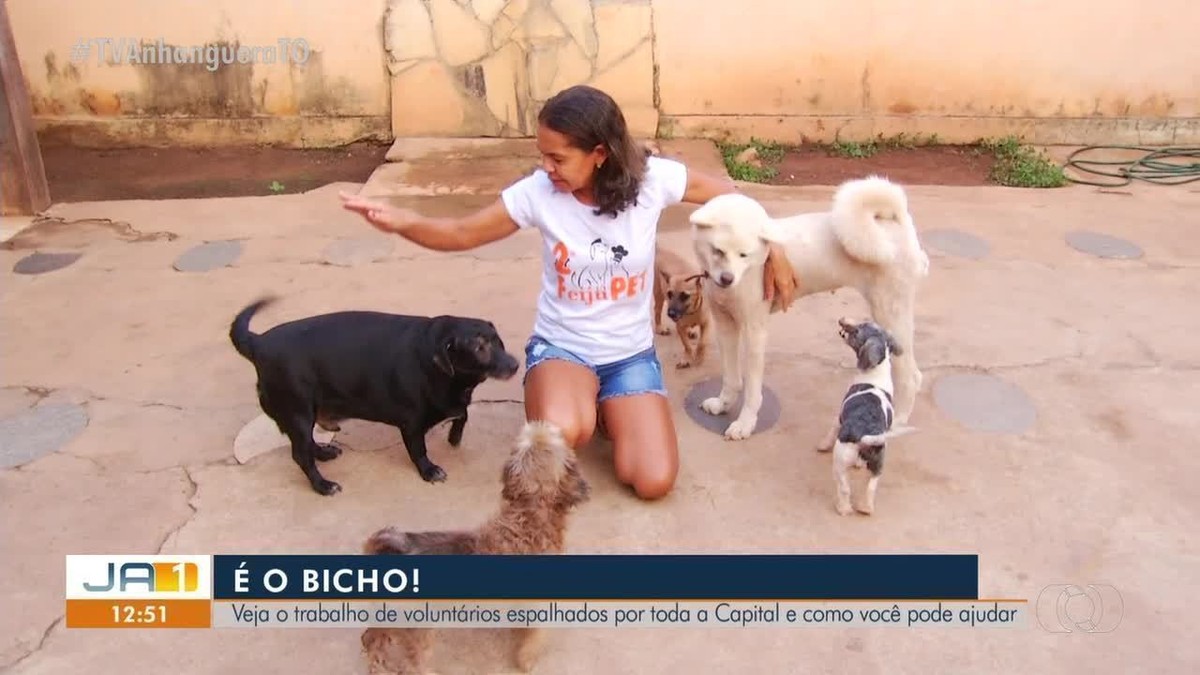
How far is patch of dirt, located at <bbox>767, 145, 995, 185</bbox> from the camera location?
652cm

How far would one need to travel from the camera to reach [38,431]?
11.5 feet

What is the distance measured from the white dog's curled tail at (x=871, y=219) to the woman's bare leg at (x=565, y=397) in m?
1.06

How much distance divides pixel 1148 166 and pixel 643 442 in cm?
558

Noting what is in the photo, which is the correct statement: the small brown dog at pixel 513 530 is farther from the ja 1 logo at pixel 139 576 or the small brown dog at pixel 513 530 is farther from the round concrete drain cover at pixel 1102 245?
the round concrete drain cover at pixel 1102 245

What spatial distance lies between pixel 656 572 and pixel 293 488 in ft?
4.48

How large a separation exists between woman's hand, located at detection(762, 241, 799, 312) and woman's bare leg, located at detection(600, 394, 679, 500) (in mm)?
561

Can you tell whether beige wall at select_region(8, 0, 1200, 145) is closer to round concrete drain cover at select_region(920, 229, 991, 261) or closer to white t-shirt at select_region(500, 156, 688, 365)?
round concrete drain cover at select_region(920, 229, 991, 261)

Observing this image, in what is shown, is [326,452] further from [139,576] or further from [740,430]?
[740,430]

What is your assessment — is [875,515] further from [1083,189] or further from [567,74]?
[567,74]

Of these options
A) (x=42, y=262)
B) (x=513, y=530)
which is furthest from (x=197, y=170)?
(x=513, y=530)

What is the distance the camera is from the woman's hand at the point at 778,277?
122 inches

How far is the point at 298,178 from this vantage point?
6605 millimetres

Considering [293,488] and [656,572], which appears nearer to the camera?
[656,572]

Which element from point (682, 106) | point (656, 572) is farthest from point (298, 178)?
point (656, 572)
